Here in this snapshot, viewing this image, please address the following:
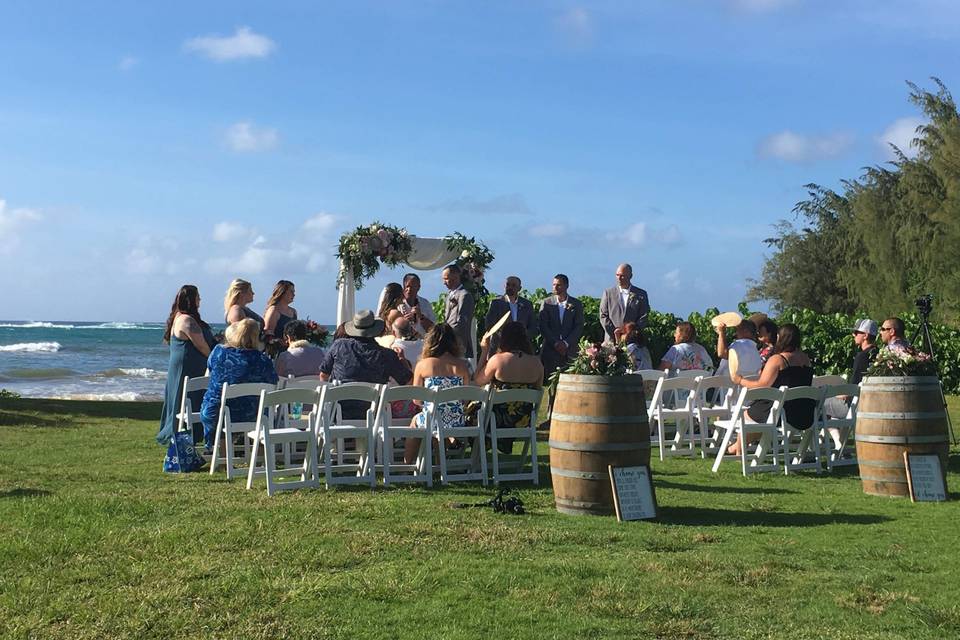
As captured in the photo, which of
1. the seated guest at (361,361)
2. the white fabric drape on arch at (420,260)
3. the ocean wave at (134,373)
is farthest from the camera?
the ocean wave at (134,373)

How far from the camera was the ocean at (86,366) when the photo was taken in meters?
28.5

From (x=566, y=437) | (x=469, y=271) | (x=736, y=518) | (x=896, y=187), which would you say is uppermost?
(x=896, y=187)

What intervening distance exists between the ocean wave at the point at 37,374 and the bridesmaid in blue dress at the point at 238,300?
28.0 metres

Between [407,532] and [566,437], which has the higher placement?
[566,437]

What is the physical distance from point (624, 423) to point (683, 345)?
17.4ft

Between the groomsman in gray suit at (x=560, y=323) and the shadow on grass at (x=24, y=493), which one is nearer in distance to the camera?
the shadow on grass at (x=24, y=493)

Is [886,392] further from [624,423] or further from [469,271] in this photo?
[469,271]

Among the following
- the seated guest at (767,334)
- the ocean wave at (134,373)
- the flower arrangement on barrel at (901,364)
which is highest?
the seated guest at (767,334)

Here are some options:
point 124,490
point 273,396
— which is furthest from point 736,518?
point 124,490

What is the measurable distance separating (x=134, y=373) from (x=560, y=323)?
29.0m

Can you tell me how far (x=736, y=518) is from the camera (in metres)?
7.01

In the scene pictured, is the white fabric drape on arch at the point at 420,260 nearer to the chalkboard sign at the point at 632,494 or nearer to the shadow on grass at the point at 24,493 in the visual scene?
the shadow on grass at the point at 24,493

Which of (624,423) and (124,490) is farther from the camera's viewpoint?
(124,490)

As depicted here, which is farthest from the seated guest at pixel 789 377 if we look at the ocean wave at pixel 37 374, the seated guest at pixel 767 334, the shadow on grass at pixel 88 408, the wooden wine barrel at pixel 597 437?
the ocean wave at pixel 37 374
